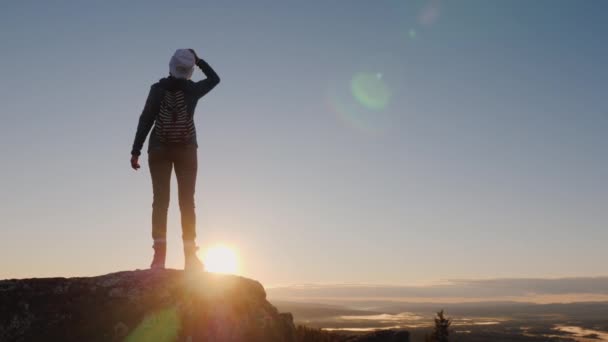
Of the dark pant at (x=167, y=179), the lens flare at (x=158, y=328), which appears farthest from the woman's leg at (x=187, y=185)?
the lens flare at (x=158, y=328)

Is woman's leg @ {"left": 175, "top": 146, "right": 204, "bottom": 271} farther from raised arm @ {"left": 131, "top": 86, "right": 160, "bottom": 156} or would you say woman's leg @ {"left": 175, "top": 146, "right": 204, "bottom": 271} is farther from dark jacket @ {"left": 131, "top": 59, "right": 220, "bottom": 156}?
raised arm @ {"left": 131, "top": 86, "right": 160, "bottom": 156}

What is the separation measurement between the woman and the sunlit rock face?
62 centimetres

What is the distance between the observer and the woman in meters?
7.62

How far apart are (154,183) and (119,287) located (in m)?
1.56

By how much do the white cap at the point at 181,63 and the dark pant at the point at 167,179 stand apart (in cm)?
107

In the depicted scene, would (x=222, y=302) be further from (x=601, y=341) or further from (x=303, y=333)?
(x=601, y=341)

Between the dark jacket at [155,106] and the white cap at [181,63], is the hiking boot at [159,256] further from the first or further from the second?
the white cap at [181,63]

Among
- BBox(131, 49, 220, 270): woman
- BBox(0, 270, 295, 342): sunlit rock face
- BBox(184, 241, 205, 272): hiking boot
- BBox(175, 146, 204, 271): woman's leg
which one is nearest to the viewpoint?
BBox(0, 270, 295, 342): sunlit rock face

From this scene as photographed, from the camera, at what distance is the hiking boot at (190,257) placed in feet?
26.1

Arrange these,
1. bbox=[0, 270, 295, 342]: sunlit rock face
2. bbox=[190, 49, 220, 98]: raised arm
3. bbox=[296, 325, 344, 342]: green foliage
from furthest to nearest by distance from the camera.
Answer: bbox=[296, 325, 344, 342]: green foliage → bbox=[190, 49, 220, 98]: raised arm → bbox=[0, 270, 295, 342]: sunlit rock face

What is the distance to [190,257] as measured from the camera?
795 centimetres

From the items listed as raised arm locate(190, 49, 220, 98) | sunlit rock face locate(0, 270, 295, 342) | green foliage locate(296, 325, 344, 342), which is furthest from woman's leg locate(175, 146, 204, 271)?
green foliage locate(296, 325, 344, 342)

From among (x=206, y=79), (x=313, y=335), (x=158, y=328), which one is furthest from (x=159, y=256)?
(x=313, y=335)

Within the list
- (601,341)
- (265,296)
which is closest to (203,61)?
(265,296)
